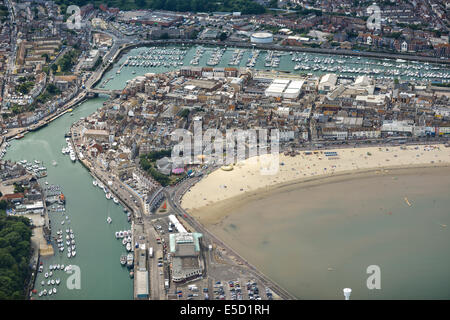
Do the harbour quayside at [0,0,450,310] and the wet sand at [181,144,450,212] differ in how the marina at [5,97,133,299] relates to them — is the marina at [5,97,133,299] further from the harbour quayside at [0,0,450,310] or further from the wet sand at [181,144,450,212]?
the wet sand at [181,144,450,212]

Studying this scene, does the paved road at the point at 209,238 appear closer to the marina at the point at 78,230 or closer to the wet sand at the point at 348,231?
the wet sand at the point at 348,231

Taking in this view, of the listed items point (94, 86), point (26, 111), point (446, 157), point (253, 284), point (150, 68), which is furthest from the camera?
point (150, 68)

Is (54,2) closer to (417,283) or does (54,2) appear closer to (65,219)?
(65,219)

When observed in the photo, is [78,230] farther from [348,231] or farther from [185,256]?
[348,231]

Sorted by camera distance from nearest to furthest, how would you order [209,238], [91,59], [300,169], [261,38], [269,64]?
[209,238] < [300,169] < [269,64] < [91,59] < [261,38]

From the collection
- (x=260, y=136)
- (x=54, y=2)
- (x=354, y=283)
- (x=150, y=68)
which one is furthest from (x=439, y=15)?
(x=354, y=283)

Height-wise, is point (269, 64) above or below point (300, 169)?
above

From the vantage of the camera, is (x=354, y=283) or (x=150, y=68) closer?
(x=354, y=283)

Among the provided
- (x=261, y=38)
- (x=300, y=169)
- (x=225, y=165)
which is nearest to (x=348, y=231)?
(x=300, y=169)

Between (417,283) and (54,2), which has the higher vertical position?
(54,2)
